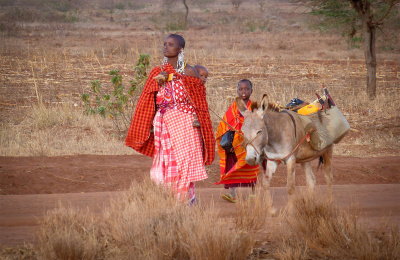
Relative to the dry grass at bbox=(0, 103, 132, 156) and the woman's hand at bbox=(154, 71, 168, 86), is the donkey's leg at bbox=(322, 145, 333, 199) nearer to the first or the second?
the woman's hand at bbox=(154, 71, 168, 86)

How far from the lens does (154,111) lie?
5.91 meters

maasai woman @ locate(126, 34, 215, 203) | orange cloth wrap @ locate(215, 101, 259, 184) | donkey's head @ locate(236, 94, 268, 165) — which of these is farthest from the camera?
orange cloth wrap @ locate(215, 101, 259, 184)

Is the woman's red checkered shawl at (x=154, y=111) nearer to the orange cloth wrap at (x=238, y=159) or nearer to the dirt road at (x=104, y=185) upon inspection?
the orange cloth wrap at (x=238, y=159)

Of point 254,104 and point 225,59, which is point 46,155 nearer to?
point 254,104

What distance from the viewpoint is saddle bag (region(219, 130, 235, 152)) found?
6.46 meters

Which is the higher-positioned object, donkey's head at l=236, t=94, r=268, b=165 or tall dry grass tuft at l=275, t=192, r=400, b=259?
donkey's head at l=236, t=94, r=268, b=165

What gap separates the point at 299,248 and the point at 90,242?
185 centimetres

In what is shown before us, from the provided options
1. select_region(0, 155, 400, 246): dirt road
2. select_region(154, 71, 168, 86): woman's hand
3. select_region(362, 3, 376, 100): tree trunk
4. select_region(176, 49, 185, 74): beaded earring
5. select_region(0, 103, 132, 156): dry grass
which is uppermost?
select_region(362, 3, 376, 100): tree trunk

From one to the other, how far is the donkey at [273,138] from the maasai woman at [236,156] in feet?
1.95

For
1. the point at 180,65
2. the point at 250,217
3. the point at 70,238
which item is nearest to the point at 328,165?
the point at 250,217

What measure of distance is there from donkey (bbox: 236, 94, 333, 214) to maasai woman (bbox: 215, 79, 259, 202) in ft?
1.95

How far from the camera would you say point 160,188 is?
554cm

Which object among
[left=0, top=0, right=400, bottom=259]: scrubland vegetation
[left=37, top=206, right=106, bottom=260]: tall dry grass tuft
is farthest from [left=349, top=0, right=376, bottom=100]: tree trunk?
[left=37, top=206, right=106, bottom=260]: tall dry grass tuft

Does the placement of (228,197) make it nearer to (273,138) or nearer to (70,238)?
(273,138)
